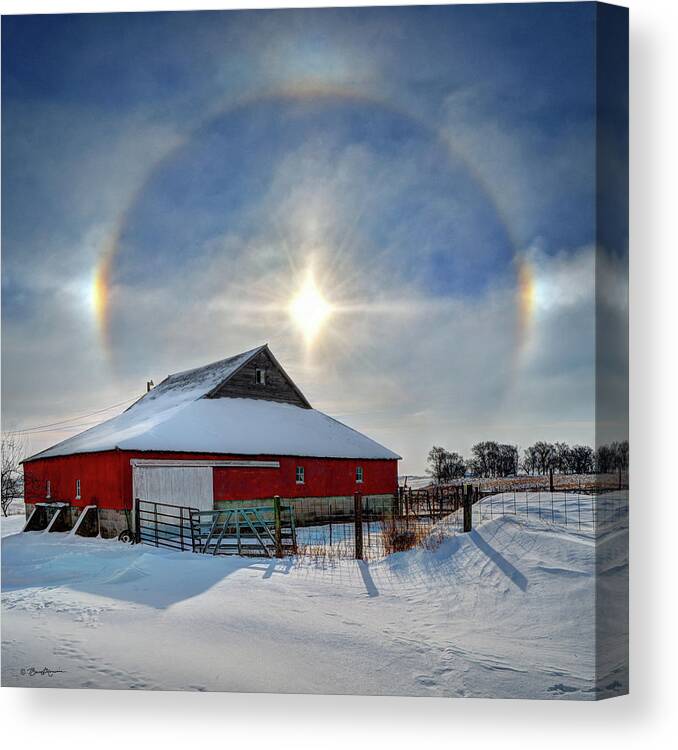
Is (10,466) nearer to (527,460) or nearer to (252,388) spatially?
(527,460)

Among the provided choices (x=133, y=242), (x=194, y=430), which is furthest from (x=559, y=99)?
(x=194, y=430)

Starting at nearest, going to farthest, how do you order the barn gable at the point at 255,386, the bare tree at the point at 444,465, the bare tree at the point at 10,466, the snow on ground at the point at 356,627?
the snow on ground at the point at 356,627
the bare tree at the point at 10,466
the bare tree at the point at 444,465
the barn gable at the point at 255,386

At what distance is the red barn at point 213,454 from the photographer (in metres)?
11.0

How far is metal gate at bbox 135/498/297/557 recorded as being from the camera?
10.3 meters

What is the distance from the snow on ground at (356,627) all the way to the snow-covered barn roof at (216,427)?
302cm

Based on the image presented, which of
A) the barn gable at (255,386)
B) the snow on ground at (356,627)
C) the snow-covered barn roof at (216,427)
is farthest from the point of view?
the barn gable at (255,386)

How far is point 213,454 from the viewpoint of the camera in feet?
42.5

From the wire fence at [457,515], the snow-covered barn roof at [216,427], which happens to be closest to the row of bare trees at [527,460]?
the wire fence at [457,515]

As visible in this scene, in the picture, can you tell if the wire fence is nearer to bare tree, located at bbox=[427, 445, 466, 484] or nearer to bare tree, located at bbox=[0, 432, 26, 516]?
bare tree, located at bbox=[427, 445, 466, 484]

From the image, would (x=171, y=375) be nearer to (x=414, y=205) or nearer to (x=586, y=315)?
(x=414, y=205)

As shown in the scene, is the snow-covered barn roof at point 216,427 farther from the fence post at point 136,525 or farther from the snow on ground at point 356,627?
the snow on ground at point 356,627

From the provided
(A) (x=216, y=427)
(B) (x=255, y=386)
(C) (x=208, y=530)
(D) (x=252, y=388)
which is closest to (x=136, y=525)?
(C) (x=208, y=530)

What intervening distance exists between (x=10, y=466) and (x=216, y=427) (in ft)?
18.5

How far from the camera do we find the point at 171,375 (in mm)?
9492
